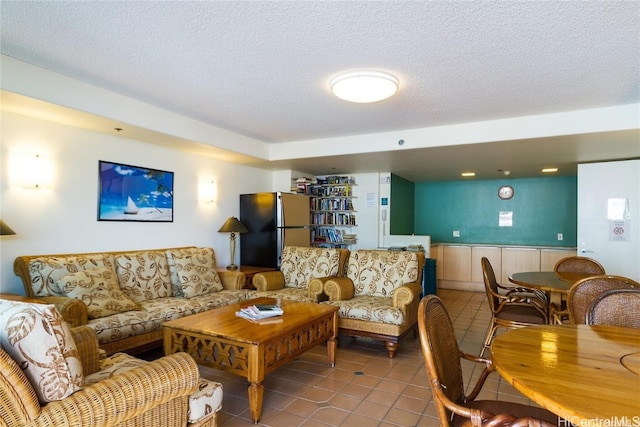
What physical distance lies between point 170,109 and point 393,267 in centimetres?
286

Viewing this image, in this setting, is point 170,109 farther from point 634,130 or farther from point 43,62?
point 634,130

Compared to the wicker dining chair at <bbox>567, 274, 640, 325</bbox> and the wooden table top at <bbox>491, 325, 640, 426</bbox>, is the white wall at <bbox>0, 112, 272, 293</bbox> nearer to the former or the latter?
the wooden table top at <bbox>491, 325, 640, 426</bbox>

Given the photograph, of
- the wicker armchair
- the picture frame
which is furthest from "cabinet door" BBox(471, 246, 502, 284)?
the wicker armchair

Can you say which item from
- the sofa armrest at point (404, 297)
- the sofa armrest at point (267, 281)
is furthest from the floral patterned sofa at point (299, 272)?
the sofa armrest at point (404, 297)

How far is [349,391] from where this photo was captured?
107 inches

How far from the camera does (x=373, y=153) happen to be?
4613mm

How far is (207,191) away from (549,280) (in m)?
4.03

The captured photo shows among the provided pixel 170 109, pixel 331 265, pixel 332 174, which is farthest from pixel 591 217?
pixel 170 109

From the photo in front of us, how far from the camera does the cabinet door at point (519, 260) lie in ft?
20.7

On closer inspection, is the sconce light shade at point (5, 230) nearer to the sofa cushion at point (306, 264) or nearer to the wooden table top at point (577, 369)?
the sofa cushion at point (306, 264)

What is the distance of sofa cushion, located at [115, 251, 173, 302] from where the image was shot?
3580 mm

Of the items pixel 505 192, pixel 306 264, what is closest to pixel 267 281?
pixel 306 264

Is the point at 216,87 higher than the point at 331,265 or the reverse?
higher

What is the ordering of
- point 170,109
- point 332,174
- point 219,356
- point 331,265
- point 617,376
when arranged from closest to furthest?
point 617,376 < point 219,356 < point 170,109 < point 331,265 < point 332,174
